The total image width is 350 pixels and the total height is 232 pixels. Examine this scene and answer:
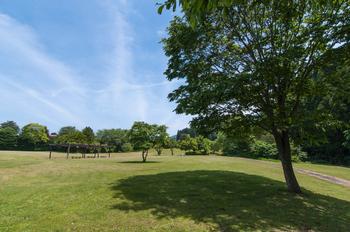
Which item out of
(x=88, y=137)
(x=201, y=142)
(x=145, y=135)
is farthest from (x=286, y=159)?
(x=88, y=137)

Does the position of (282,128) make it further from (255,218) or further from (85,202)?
(85,202)

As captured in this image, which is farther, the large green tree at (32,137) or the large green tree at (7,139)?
the large green tree at (32,137)

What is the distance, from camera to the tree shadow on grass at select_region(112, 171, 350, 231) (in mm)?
7426

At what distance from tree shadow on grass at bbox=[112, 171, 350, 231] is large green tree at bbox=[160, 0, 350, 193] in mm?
2001

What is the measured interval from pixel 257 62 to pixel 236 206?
19.0 feet

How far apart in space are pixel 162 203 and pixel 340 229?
5295 mm

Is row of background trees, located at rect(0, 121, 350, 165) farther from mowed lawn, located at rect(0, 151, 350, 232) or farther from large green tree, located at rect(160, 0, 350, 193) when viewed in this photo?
mowed lawn, located at rect(0, 151, 350, 232)

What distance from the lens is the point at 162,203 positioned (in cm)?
907

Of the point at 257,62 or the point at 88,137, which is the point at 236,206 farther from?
the point at 88,137

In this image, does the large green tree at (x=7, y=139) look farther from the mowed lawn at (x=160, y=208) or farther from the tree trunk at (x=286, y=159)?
the tree trunk at (x=286, y=159)

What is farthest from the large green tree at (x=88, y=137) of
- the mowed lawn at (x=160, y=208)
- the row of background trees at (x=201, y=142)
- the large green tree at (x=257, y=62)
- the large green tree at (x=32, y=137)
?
the large green tree at (x=257, y=62)

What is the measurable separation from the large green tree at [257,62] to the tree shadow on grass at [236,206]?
78.8 inches

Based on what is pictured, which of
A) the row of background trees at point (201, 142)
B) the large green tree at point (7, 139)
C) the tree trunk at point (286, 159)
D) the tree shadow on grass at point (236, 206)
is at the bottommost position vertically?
the tree shadow on grass at point (236, 206)

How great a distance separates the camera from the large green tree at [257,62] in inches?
405
